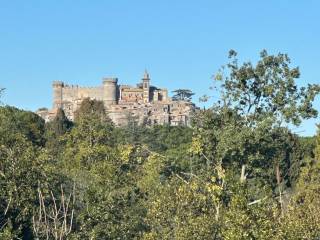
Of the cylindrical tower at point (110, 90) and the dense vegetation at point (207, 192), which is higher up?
the cylindrical tower at point (110, 90)

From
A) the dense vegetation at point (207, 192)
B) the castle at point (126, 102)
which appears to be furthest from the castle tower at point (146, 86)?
the dense vegetation at point (207, 192)

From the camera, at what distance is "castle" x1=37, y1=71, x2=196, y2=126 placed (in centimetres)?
14075

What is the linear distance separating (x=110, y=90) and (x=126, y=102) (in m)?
4.81

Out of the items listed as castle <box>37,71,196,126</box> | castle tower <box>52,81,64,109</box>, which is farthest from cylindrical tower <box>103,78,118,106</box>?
castle tower <box>52,81,64,109</box>

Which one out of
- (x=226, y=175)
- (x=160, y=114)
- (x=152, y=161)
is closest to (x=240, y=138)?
(x=226, y=175)

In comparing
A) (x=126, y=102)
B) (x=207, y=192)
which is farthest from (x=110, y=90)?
(x=207, y=192)

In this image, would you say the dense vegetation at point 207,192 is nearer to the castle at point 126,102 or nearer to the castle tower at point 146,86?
the castle at point 126,102

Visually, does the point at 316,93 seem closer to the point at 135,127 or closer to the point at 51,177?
the point at 51,177

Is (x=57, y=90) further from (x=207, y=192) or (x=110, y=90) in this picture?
(x=207, y=192)

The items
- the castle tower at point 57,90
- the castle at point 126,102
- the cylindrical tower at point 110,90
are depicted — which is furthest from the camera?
the castle tower at point 57,90

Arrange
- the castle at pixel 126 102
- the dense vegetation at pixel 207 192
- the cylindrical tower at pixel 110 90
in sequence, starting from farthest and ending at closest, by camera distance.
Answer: the cylindrical tower at pixel 110 90
the castle at pixel 126 102
the dense vegetation at pixel 207 192

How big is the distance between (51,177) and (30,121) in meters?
45.5

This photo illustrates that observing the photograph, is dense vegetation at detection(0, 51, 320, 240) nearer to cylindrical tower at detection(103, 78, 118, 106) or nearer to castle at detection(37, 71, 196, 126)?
castle at detection(37, 71, 196, 126)

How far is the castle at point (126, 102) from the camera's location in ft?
462
